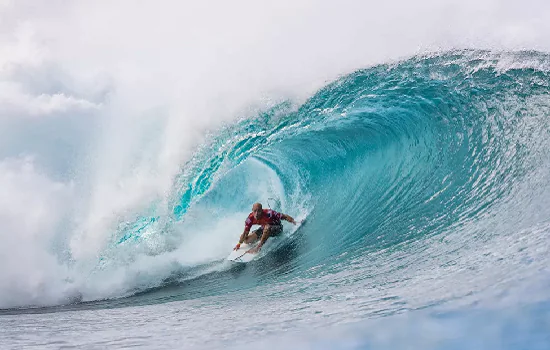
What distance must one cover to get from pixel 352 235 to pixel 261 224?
1.66 m

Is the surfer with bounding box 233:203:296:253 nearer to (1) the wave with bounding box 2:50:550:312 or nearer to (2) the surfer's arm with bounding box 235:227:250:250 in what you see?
(2) the surfer's arm with bounding box 235:227:250:250

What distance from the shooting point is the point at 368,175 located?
9.12 meters

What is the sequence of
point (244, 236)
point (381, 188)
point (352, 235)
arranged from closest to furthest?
point (352, 235), point (244, 236), point (381, 188)

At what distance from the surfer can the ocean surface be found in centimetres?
27

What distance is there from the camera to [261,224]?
8.23 m

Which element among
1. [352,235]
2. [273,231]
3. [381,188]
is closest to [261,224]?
[273,231]

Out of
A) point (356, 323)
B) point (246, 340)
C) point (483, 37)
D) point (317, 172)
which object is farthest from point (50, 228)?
point (483, 37)

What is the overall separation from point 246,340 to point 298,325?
1.42 feet

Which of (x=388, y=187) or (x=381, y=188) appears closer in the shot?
(x=388, y=187)

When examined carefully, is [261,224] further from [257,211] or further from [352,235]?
[352,235]

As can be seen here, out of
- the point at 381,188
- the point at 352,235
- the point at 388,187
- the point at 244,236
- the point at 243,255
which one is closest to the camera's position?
the point at 352,235

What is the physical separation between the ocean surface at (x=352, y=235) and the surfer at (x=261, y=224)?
0.87 feet

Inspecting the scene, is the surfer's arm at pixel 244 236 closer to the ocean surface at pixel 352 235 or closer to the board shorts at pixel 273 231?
the board shorts at pixel 273 231

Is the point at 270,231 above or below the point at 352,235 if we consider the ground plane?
above
